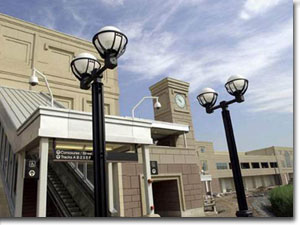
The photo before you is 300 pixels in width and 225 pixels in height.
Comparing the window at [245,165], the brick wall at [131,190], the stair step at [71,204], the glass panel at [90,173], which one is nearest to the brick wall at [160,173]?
the brick wall at [131,190]

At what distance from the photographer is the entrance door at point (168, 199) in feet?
43.1

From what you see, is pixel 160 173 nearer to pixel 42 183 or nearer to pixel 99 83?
pixel 42 183

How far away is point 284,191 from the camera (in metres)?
5.13

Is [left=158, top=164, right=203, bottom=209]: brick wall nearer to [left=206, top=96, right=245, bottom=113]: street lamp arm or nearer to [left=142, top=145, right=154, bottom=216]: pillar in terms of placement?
[left=142, top=145, right=154, bottom=216]: pillar

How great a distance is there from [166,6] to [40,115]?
3.67 m

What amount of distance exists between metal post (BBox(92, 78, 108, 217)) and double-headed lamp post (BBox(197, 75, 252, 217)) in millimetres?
2716

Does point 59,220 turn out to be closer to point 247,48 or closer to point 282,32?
point 247,48

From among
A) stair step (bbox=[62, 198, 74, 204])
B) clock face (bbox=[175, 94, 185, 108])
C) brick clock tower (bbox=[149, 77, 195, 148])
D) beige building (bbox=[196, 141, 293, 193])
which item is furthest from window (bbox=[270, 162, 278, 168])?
stair step (bbox=[62, 198, 74, 204])

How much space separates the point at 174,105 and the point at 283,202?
13214 millimetres

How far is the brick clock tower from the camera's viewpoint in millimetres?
17078

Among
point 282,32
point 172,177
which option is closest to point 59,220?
point 282,32

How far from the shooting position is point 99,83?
11.8 feet

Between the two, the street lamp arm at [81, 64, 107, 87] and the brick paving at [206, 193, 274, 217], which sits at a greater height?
the street lamp arm at [81, 64, 107, 87]

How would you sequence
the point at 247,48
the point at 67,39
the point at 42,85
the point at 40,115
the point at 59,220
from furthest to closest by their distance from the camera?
1. the point at 67,39
2. the point at 42,85
3. the point at 40,115
4. the point at 247,48
5. the point at 59,220
